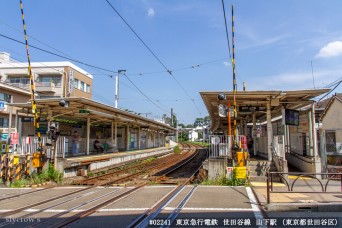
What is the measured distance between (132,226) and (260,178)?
7.96 m

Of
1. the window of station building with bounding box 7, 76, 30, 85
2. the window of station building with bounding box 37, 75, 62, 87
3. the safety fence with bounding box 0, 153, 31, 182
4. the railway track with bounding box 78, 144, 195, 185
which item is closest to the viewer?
the safety fence with bounding box 0, 153, 31, 182

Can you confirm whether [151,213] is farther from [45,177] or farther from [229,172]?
[45,177]

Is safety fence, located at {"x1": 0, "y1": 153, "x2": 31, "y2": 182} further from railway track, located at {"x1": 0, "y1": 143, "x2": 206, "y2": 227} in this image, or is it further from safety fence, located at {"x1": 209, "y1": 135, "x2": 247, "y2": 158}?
safety fence, located at {"x1": 209, "y1": 135, "x2": 247, "y2": 158}

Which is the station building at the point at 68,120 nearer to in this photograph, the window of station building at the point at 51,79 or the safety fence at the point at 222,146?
the window of station building at the point at 51,79

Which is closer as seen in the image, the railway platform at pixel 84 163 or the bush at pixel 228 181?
the bush at pixel 228 181

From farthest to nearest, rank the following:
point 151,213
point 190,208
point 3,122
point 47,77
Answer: point 47,77, point 3,122, point 190,208, point 151,213

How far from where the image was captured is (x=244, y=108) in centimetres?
1638

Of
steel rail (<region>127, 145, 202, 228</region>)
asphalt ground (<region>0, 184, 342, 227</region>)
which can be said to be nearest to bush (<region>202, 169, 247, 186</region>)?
asphalt ground (<region>0, 184, 342, 227</region>)

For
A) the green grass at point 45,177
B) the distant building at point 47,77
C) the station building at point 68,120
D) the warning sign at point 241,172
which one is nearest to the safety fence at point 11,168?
the green grass at point 45,177

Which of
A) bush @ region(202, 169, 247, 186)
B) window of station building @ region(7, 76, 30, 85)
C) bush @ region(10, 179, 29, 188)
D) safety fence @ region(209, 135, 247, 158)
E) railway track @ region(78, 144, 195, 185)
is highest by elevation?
window of station building @ region(7, 76, 30, 85)

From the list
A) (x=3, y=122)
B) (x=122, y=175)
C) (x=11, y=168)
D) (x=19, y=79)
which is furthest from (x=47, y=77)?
(x=11, y=168)

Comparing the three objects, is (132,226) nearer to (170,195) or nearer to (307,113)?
(170,195)

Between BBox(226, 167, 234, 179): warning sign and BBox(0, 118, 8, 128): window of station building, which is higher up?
BBox(0, 118, 8, 128): window of station building

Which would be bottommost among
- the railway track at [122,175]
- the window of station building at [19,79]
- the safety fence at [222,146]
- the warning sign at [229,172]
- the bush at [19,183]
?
the railway track at [122,175]
